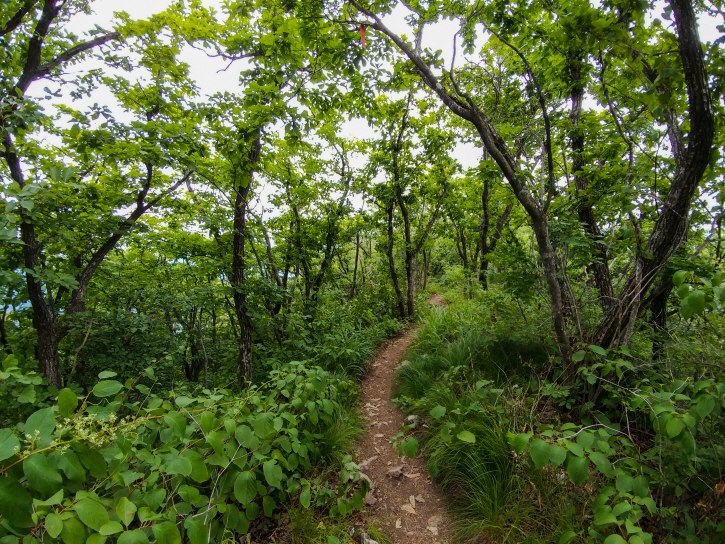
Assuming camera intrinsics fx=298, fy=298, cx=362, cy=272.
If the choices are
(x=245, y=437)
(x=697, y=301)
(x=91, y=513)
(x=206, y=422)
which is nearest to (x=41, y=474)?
(x=91, y=513)

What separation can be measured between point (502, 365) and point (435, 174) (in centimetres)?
545

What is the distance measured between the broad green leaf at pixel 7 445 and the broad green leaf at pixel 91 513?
0.97 feet

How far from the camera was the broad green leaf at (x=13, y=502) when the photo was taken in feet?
3.16

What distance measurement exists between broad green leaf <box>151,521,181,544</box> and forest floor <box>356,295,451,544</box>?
207cm

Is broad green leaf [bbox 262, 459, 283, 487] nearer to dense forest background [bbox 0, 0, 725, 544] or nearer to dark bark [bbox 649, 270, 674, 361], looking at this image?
dense forest background [bbox 0, 0, 725, 544]

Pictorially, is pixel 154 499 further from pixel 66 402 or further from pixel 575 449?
pixel 575 449

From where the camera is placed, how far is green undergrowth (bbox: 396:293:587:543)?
2334 mm

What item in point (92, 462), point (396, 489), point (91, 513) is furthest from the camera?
point (396, 489)

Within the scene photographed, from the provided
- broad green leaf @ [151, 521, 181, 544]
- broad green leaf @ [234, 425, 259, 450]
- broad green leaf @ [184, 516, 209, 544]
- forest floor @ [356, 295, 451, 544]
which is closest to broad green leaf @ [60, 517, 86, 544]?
broad green leaf @ [151, 521, 181, 544]

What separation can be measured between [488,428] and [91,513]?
2.95m

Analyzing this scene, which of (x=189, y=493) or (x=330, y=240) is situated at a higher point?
(x=330, y=240)

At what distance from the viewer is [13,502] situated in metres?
0.97

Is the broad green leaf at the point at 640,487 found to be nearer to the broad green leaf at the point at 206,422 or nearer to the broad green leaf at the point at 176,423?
the broad green leaf at the point at 206,422

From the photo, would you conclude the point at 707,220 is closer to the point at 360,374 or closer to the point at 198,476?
the point at 198,476
